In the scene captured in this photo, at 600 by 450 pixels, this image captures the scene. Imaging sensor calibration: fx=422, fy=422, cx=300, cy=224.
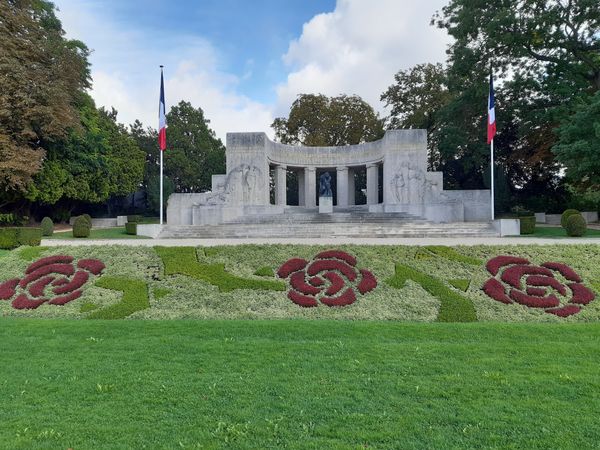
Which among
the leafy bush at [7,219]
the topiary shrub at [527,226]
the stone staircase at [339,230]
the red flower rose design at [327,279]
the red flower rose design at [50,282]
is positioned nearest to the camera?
the red flower rose design at [327,279]

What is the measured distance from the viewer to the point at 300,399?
164 inches

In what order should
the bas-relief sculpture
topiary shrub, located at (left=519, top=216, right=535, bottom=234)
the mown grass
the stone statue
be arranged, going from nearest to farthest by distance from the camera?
1. the mown grass
2. topiary shrub, located at (left=519, top=216, right=535, bottom=234)
3. the bas-relief sculpture
4. the stone statue

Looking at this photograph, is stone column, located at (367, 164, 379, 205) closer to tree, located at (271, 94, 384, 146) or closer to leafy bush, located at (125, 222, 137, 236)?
tree, located at (271, 94, 384, 146)

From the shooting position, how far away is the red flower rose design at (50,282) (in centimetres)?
946

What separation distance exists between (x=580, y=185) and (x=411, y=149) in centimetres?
1094

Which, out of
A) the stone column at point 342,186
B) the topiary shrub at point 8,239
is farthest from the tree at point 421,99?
the topiary shrub at point 8,239

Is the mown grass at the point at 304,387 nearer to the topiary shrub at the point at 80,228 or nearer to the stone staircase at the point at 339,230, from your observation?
A: the stone staircase at the point at 339,230

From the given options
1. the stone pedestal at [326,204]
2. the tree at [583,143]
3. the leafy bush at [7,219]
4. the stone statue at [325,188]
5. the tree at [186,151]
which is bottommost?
the leafy bush at [7,219]

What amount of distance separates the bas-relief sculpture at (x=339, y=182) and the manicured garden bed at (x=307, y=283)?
514 inches

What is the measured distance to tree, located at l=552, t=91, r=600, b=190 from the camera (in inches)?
741

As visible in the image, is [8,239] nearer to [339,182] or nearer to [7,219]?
[7,219]

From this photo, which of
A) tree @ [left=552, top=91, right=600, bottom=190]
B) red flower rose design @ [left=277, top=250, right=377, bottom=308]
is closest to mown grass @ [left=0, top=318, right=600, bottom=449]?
red flower rose design @ [left=277, top=250, right=377, bottom=308]

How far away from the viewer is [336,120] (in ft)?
131

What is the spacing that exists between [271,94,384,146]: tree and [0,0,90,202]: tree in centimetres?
1974
